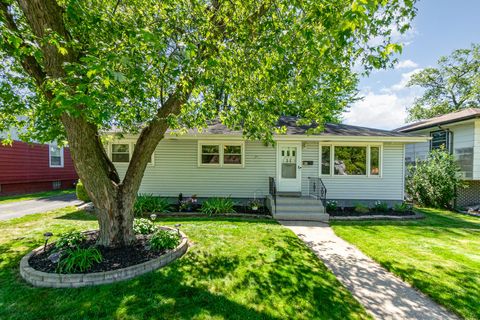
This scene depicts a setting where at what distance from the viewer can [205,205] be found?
8.31 m

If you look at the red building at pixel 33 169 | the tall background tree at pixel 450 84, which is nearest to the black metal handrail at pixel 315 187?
the red building at pixel 33 169

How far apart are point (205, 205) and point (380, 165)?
7.41m

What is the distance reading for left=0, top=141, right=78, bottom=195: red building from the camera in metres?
12.0

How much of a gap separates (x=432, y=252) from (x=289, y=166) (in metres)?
5.23

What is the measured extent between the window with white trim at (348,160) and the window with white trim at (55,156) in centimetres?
1691

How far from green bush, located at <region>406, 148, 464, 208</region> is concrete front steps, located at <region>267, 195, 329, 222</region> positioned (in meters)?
6.29

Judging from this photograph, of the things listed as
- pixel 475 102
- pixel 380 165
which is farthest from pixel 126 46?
pixel 475 102

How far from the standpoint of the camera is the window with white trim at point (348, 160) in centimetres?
927

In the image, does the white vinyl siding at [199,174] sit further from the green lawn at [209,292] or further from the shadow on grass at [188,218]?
the green lawn at [209,292]

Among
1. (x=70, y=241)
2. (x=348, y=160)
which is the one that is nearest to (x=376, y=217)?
(x=348, y=160)

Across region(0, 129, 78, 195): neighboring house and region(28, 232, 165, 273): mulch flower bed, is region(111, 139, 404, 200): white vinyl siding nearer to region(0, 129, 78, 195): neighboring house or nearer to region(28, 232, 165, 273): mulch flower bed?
region(28, 232, 165, 273): mulch flower bed

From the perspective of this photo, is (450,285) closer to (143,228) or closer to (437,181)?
(143,228)

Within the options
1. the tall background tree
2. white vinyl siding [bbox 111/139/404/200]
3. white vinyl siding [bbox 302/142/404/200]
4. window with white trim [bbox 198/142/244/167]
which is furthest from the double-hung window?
the tall background tree

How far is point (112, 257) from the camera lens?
3965 millimetres
